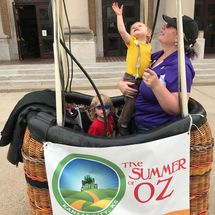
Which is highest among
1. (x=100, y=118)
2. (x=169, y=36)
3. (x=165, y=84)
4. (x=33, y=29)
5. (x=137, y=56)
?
(x=169, y=36)

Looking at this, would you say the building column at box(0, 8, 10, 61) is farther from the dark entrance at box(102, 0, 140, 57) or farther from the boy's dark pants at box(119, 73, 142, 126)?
the boy's dark pants at box(119, 73, 142, 126)

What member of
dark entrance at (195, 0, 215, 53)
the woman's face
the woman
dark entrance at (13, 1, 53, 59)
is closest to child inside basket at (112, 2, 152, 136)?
the woman

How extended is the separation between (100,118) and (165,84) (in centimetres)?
66

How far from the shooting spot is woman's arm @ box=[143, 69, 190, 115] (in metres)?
1.63

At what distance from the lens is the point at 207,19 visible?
526 inches

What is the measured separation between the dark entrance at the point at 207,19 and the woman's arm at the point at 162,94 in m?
12.8

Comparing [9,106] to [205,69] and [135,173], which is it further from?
[205,69]

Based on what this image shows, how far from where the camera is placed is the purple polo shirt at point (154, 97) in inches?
70.5

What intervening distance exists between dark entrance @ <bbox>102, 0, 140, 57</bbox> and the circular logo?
1183 centimetres

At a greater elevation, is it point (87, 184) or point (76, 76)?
point (87, 184)

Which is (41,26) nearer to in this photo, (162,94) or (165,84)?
(165,84)

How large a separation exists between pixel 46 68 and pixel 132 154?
7.71 meters

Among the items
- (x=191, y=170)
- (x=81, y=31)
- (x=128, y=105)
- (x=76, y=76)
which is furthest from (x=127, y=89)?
(x=81, y=31)

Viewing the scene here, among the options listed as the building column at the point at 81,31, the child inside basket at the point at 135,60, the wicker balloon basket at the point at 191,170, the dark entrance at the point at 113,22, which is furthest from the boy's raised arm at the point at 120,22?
the dark entrance at the point at 113,22
